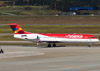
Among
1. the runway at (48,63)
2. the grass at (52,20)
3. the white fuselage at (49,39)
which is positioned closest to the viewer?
the runway at (48,63)

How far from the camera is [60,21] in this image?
395 ft

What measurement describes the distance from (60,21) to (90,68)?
83.7 m

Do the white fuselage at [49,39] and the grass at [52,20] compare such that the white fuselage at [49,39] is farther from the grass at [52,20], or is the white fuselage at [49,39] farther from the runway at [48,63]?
the grass at [52,20]

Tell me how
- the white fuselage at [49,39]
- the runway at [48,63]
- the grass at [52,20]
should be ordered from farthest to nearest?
the grass at [52,20] < the white fuselage at [49,39] < the runway at [48,63]

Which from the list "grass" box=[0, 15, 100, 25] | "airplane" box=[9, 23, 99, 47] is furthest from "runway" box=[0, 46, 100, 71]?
"grass" box=[0, 15, 100, 25]

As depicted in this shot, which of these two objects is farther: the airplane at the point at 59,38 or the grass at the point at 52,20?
the grass at the point at 52,20

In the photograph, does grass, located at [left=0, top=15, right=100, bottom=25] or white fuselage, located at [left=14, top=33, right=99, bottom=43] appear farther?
grass, located at [left=0, top=15, right=100, bottom=25]

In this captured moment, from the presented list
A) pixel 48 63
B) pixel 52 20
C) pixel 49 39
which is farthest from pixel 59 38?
pixel 52 20

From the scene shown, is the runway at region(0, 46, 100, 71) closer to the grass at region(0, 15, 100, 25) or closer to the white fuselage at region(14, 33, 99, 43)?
the white fuselage at region(14, 33, 99, 43)

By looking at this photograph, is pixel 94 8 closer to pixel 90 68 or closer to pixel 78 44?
pixel 78 44

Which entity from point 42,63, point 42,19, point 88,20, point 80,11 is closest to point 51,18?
point 42,19

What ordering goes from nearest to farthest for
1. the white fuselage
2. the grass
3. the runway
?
the runway
the white fuselage
the grass

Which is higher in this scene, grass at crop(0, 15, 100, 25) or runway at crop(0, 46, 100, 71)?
runway at crop(0, 46, 100, 71)

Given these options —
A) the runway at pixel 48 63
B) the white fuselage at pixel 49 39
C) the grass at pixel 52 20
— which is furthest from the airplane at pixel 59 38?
the grass at pixel 52 20
